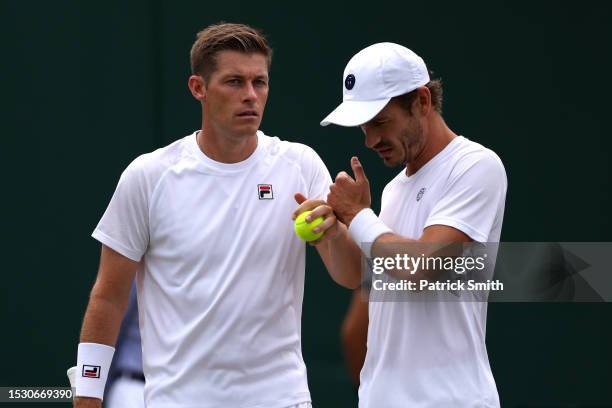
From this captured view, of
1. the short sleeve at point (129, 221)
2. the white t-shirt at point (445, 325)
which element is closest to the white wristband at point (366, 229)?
the white t-shirt at point (445, 325)

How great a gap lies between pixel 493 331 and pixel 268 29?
191 cm

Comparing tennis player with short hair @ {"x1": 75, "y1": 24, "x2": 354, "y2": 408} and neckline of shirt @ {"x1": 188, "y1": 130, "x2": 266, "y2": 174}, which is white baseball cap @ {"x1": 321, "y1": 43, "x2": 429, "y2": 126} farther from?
neckline of shirt @ {"x1": 188, "y1": 130, "x2": 266, "y2": 174}

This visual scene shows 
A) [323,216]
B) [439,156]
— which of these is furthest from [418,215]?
[323,216]

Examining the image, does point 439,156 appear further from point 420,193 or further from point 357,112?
point 357,112

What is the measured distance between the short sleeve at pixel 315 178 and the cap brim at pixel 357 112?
52 cm

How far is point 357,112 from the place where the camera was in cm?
363

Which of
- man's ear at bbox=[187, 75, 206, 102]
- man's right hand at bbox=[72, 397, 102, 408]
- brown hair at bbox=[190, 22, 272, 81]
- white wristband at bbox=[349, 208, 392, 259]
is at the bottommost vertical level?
man's right hand at bbox=[72, 397, 102, 408]

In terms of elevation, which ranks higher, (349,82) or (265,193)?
(349,82)

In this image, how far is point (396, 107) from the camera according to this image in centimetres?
364

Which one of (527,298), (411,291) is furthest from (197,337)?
(527,298)

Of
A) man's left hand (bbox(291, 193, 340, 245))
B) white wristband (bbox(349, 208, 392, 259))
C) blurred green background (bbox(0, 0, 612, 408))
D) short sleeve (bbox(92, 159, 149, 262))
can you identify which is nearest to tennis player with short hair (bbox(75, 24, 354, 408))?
short sleeve (bbox(92, 159, 149, 262))

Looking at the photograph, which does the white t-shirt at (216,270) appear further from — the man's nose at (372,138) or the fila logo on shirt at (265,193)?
the man's nose at (372,138)

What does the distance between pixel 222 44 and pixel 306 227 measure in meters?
0.82

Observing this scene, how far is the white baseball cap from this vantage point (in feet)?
11.9
